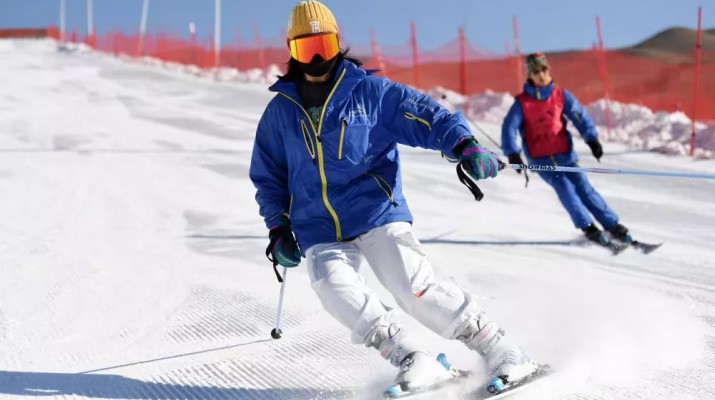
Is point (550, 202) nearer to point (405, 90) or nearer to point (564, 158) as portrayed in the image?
point (564, 158)

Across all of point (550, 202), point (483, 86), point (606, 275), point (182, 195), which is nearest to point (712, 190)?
point (550, 202)

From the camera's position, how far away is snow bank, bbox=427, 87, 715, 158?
39.1 feet

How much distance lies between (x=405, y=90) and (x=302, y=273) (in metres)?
2.58

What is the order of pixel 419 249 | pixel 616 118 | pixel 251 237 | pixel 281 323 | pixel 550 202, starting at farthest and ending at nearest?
pixel 616 118
pixel 550 202
pixel 251 237
pixel 281 323
pixel 419 249

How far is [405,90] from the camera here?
3.51 m

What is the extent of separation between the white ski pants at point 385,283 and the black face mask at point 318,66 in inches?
27.8

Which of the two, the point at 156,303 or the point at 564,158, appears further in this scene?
the point at 564,158

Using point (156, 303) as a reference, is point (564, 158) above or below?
above

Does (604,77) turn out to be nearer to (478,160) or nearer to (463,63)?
(463,63)

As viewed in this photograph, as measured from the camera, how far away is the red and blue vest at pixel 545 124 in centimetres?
727

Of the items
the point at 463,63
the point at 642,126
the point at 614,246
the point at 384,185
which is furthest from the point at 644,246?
the point at 463,63

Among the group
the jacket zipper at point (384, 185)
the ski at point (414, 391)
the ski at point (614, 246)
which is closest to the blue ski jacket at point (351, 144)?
the jacket zipper at point (384, 185)

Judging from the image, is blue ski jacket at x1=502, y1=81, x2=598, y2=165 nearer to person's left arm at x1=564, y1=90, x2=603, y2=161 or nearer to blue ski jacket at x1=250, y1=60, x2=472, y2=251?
person's left arm at x1=564, y1=90, x2=603, y2=161

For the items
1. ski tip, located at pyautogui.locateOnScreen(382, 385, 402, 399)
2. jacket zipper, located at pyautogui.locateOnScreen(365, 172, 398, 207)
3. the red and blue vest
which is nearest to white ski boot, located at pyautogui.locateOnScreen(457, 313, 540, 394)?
ski tip, located at pyautogui.locateOnScreen(382, 385, 402, 399)
